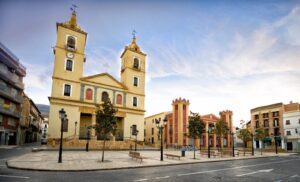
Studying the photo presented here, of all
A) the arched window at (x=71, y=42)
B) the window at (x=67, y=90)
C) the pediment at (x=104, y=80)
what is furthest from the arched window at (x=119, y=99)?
the arched window at (x=71, y=42)

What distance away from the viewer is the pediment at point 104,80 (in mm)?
38812

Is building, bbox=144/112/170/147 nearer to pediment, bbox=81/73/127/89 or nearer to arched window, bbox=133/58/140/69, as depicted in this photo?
arched window, bbox=133/58/140/69

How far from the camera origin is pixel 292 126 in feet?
172

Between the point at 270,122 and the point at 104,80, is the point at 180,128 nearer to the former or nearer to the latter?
the point at 104,80

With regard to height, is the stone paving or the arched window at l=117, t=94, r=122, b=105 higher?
the arched window at l=117, t=94, r=122, b=105

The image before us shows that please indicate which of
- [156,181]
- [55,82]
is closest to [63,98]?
[55,82]

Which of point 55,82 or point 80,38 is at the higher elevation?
point 80,38

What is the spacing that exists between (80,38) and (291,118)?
5543cm

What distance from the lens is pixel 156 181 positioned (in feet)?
32.4

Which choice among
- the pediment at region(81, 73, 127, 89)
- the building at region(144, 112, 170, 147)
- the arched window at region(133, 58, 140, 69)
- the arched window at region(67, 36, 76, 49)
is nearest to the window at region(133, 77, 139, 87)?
the arched window at region(133, 58, 140, 69)

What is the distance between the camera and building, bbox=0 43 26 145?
39.8 meters

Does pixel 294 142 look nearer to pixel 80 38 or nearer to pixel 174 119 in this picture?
pixel 174 119

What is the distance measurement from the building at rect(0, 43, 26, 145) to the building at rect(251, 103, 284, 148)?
60.7 meters

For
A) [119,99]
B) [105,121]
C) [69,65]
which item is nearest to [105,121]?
[105,121]
